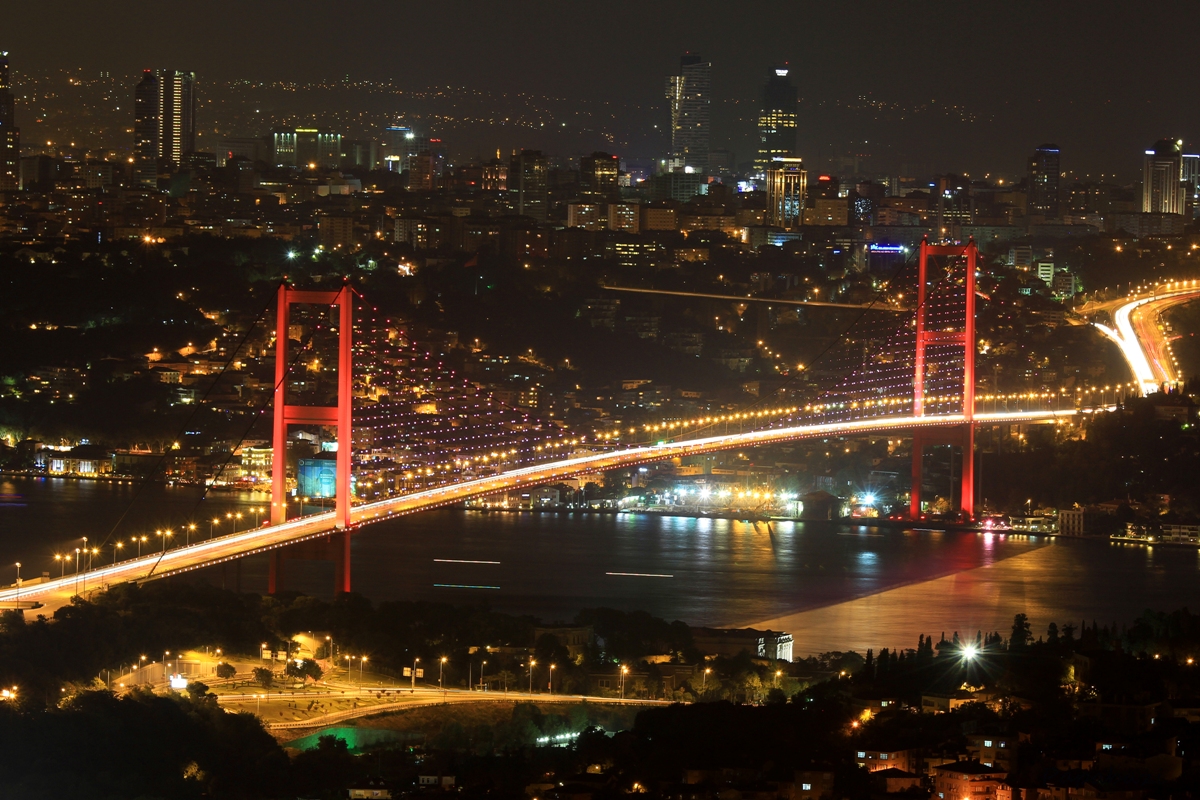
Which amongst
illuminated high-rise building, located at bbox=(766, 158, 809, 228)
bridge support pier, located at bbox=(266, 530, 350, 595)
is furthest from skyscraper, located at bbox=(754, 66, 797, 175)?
bridge support pier, located at bbox=(266, 530, 350, 595)

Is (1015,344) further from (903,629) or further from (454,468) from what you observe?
(903,629)

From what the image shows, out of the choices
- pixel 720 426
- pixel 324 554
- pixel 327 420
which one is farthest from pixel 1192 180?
pixel 324 554

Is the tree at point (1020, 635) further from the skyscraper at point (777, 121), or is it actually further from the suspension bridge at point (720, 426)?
the skyscraper at point (777, 121)

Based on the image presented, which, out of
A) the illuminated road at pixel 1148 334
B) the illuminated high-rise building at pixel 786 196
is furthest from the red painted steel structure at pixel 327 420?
the illuminated high-rise building at pixel 786 196

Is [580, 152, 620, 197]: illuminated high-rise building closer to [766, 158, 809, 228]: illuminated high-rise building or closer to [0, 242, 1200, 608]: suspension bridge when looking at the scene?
[766, 158, 809, 228]: illuminated high-rise building

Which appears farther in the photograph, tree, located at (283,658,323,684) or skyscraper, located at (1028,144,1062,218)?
skyscraper, located at (1028,144,1062,218)

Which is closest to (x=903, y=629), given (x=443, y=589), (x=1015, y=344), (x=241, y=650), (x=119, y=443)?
(x=443, y=589)

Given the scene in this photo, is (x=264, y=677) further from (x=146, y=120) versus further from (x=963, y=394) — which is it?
(x=146, y=120)
